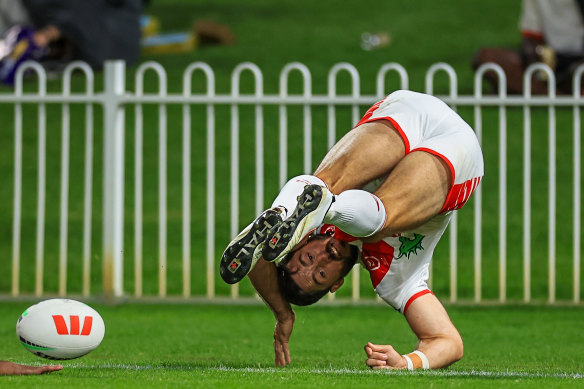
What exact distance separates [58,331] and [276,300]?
1087mm

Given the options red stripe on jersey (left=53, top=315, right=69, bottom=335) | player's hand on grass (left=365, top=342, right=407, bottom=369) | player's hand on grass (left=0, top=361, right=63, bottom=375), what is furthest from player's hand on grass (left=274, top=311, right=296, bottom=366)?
player's hand on grass (left=0, top=361, right=63, bottom=375)

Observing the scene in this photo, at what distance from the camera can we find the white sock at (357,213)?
485 cm

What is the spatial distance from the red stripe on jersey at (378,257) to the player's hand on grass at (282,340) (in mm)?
465

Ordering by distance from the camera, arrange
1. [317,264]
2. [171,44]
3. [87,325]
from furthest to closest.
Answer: [171,44]
[317,264]
[87,325]

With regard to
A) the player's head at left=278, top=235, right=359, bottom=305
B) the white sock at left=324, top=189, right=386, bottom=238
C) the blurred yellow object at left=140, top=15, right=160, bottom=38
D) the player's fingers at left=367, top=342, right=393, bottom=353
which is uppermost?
the blurred yellow object at left=140, top=15, right=160, bottom=38

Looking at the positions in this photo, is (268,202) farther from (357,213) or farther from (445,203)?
(357,213)

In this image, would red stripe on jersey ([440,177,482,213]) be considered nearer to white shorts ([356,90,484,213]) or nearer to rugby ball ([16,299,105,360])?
white shorts ([356,90,484,213])

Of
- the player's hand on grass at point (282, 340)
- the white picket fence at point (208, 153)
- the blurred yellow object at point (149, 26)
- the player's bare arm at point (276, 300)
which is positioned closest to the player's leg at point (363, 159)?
the player's bare arm at point (276, 300)

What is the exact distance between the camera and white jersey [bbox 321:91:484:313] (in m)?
5.33

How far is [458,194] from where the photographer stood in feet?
17.5

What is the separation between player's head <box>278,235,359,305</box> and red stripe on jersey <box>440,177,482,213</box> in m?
0.52

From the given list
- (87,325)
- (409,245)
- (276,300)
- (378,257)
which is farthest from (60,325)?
(409,245)

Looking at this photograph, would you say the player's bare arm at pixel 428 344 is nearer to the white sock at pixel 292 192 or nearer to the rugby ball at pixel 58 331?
the white sock at pixel 292 192

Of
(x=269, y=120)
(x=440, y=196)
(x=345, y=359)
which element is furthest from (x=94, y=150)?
(x=440, y=196)
